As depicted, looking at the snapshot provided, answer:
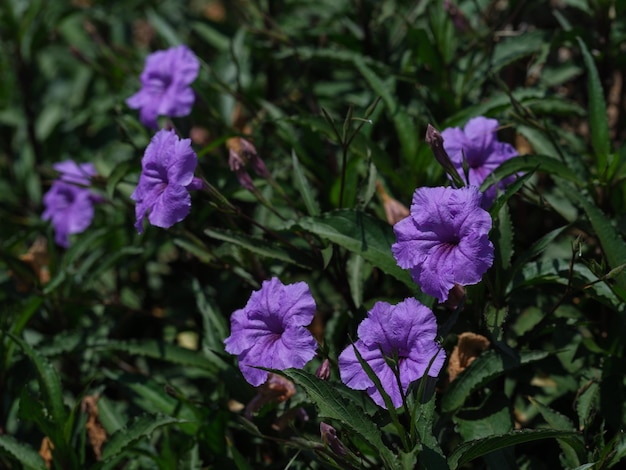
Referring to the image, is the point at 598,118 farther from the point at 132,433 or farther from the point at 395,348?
the point at 132,433

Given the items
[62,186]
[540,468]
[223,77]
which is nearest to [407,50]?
[223,77]

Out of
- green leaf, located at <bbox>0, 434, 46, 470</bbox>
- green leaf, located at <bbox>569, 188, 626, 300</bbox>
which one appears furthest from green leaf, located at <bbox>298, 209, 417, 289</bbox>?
green leaf, located at <bbox>0, 434, 46, 470</bbox>

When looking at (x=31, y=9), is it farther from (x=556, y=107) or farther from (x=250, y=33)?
(x=556, y=107)

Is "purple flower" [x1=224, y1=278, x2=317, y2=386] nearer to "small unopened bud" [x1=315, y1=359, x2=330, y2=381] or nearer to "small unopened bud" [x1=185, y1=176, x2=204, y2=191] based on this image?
Answer: "small unopened bud" [x1=315, y1=359, x2=330, y2=381]

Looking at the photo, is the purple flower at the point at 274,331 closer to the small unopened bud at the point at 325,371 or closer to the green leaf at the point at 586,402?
the small unopened bud at the point at 325,371

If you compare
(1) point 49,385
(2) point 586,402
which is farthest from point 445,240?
(1) point 49,385
